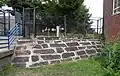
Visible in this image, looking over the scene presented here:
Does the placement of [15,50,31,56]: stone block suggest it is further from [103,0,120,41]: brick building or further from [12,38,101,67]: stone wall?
[103,0,120,41]: brick building

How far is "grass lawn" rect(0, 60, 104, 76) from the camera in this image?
26.1ft

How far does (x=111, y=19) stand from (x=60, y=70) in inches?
213

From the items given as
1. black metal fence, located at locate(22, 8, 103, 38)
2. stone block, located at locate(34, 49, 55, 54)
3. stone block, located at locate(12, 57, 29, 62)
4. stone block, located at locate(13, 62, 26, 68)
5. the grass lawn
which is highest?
black metal fence, located at locate(22, 8, 103, 38)

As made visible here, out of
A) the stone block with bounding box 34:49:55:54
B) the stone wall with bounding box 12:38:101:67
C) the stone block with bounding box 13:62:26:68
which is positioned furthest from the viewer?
the stone block with bounding box 34:49:55:54

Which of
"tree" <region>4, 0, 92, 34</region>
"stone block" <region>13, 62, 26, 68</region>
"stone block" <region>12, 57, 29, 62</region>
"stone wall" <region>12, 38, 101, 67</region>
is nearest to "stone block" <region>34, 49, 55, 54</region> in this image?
"stone wall" <region>12, 38, 101, 67</region>

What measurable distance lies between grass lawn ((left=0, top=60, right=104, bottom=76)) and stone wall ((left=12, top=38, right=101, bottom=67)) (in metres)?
0.63

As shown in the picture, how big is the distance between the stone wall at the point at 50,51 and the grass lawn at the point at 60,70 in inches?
24.7

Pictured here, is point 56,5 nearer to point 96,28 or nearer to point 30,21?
point 96,28

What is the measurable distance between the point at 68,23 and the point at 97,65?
584cm

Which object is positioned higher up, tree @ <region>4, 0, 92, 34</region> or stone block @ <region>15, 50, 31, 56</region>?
tree @ <region>4, 0, 92, 34</region>

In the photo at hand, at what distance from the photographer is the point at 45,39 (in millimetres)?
11289

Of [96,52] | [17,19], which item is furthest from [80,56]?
[17,19]

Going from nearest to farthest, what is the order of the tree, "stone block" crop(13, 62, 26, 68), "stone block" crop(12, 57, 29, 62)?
"stone block" crop(13, 62, 26, 68) → "stone block" crop(12, 57, 29, 62) → the tree

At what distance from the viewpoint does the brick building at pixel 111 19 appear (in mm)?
11461
